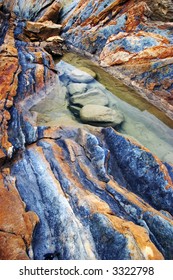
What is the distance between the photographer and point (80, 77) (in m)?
9.47

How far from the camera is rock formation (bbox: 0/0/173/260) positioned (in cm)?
361

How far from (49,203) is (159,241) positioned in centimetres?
204

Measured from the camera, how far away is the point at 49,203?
4.24 m

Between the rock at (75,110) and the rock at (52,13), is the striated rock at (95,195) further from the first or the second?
the rock at (52,13)

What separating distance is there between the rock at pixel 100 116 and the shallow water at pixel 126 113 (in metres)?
0.23

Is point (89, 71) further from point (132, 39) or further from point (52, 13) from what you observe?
point (52, 13)

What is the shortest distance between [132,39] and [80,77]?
12.3 feet

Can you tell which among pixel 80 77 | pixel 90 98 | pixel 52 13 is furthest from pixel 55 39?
pixel 90 98

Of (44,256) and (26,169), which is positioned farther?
(26,169)

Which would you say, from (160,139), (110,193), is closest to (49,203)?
(110,193)

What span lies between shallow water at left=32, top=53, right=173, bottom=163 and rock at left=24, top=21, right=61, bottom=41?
4.82m

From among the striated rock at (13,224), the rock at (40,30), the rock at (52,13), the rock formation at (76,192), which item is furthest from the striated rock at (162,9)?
the striated rock at (13,224)

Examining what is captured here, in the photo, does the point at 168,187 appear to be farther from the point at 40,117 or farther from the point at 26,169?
the point at 40,117

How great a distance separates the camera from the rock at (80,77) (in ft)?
30.8
